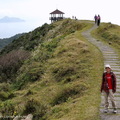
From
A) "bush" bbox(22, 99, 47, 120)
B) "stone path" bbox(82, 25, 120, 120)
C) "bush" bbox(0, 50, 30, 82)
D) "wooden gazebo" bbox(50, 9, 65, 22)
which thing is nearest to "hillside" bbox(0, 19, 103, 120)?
"bush" bbox(22, 99, 47, 120)

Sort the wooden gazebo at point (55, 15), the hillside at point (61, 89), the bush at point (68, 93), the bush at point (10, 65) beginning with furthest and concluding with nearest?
1. the wooden gazebo at point (55, 15)
2. the bush at point (10, 65)
3. the bush at point (68, 93)
4. the hillside at point (61, 89)

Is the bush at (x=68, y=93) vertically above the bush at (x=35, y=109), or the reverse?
the bush at (x=68, y=93)

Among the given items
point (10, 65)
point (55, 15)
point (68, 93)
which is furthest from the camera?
point (55, 15)

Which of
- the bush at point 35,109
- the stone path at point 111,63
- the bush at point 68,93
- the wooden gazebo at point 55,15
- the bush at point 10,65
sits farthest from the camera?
the wooden gazebo at point 55,15

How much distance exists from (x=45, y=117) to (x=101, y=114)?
102 inches

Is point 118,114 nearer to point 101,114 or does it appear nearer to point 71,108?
point 101,114

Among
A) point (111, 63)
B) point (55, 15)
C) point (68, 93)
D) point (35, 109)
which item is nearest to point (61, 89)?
point (68, 93)

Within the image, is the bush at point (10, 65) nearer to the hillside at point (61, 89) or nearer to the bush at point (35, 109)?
the hillside at point (61, 89)

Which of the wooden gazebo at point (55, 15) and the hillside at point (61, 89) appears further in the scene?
the wooden gazebo at point (55, 15)

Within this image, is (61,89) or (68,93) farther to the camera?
(61,89)

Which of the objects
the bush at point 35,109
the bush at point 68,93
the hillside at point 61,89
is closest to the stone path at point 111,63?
the hillside at point 61,89

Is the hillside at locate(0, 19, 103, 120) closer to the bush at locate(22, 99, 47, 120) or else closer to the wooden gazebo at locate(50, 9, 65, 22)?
the bush at locate(22, 99, 47, 120)

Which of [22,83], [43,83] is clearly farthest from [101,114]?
[22,83]

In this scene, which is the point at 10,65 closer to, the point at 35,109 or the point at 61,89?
the point at 61,89
